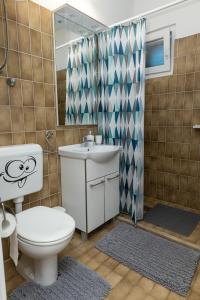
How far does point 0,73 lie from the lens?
56.7 inches

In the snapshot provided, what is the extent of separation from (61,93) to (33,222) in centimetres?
120

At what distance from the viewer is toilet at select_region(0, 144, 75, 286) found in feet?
3.93

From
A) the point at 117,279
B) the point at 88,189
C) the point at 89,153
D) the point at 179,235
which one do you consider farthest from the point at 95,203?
the point at 179,235

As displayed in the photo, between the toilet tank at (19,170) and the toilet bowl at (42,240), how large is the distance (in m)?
0.18

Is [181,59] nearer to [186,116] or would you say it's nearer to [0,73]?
[186,116]

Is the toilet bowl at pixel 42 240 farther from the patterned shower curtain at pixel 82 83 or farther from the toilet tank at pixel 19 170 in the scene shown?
the patterned shower curtain at pixel 82 83

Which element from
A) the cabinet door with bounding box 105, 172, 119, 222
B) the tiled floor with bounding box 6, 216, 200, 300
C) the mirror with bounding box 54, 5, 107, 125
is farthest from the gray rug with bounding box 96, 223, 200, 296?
the mirror with bounding box 54, 5, 107, 125

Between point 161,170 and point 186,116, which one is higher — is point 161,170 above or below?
below

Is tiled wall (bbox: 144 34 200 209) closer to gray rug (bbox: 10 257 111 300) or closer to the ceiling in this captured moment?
the ceiling

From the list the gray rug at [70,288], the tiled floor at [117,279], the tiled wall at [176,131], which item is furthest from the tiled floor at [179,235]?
the gray rug at [70,288]

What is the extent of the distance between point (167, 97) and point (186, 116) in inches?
13.5

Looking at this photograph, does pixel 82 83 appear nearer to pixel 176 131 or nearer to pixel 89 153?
pixel 89 153

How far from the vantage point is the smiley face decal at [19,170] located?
1383 mm

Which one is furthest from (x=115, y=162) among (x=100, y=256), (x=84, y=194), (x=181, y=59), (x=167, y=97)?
(x=181, y=59)
